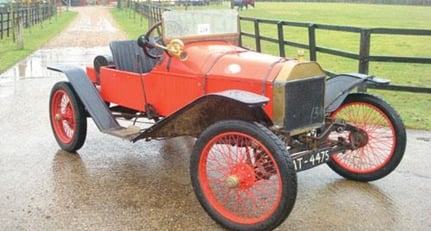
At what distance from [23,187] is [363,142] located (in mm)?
2993

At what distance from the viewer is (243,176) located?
357 centimetres

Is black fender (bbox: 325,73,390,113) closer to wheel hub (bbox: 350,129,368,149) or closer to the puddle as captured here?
wheel hub (bbox: 350,129,368,149)

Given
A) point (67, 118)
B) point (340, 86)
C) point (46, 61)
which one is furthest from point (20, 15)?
point (340, 86)

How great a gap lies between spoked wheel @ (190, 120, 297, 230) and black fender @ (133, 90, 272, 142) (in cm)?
19

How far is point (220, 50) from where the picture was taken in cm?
449

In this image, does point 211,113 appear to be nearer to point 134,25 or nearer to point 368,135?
point 368,135

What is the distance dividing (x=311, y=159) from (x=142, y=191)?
4.73ft

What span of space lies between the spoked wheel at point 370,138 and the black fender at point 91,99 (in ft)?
7.11

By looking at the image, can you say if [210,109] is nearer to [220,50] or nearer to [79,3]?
[220,50]

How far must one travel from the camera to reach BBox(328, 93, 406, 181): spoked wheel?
4.42 m

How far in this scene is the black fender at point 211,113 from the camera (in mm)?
3525

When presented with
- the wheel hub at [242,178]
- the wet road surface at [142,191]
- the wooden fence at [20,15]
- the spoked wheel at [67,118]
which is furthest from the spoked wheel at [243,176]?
the wooden fence at [20,15]

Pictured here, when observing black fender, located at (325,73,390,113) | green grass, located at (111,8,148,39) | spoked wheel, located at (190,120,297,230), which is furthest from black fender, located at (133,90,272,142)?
green grass, located at (111,8,148,39)

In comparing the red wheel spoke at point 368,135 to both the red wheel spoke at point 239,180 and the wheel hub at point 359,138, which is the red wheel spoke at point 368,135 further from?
the red wheel spoke at point 239,180
